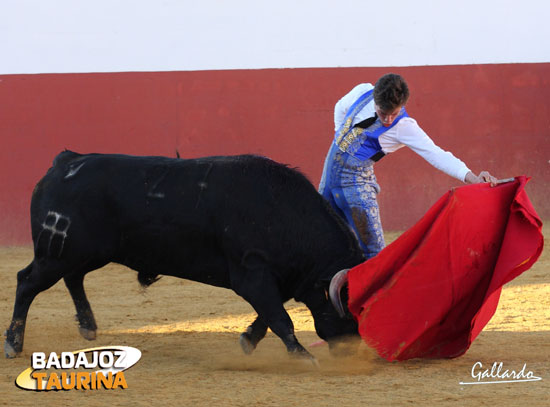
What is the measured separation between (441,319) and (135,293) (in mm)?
3586

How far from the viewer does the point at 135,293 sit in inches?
289

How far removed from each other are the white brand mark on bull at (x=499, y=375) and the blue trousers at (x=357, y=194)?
0.88 meters

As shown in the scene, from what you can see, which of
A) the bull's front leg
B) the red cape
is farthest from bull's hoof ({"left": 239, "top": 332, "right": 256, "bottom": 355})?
the red cape

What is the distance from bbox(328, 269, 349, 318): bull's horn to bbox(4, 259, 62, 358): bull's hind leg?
151 centimetres

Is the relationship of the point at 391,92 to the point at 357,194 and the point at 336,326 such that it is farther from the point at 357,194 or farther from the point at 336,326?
the point at 336,326

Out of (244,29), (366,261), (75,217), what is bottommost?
(366,261)

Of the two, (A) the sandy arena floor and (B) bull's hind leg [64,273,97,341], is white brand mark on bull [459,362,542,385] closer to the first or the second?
(A) the sandy arena floor

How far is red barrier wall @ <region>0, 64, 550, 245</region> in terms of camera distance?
9.60 metres

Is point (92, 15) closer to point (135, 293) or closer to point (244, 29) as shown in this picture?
point (244, 29)

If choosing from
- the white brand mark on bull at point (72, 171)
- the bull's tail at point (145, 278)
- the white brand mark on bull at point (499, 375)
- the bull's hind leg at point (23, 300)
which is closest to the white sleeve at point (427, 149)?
the white brand mark on bull at point (499, 375)

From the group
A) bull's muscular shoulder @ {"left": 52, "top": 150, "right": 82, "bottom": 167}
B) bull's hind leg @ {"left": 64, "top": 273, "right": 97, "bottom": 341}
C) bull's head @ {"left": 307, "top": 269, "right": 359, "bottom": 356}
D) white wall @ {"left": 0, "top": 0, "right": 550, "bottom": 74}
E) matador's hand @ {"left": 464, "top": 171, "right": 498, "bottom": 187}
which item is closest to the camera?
matador's hand @ {"left": 464, "top": 171, "right": 498, "bottom": 187}

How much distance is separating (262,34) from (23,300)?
5980 mm

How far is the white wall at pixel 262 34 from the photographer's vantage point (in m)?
9.82

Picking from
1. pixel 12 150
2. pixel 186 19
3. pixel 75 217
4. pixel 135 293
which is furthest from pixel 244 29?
pixel 75 217
